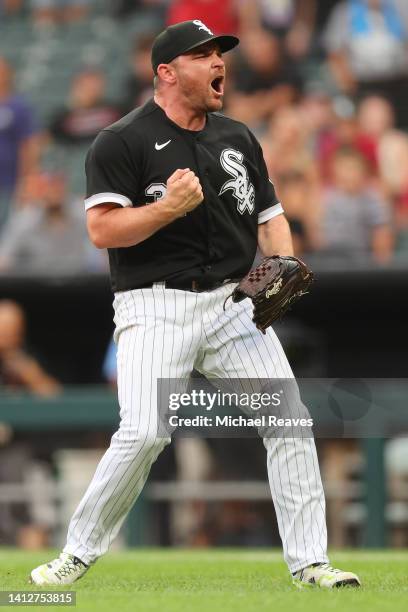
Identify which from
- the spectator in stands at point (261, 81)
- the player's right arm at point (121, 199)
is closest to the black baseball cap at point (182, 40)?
the player's right arm at point (121, 199)

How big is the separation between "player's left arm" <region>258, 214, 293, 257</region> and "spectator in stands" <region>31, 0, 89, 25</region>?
29.2ft

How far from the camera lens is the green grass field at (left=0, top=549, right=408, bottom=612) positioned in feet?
12.5

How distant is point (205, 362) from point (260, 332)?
0.21 meters

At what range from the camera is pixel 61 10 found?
1318 cm

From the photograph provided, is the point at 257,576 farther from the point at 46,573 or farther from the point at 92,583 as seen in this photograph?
the point at 46,573

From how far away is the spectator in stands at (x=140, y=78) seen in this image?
11.5 metres

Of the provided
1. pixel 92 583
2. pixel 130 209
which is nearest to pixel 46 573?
pixel 92 583

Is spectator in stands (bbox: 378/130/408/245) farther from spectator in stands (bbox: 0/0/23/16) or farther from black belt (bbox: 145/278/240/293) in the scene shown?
black belt (bbox: 145/278/240/293)

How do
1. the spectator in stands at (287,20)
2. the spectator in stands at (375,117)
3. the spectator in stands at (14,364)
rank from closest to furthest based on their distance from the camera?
the spectator in stands at (14,364)
the spectator in stands at (375,117)
the spectator in stands at (287,20)

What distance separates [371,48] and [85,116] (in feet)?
8.14

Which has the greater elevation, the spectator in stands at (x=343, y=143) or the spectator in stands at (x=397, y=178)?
the spectator in stands at (x=343, y=143)

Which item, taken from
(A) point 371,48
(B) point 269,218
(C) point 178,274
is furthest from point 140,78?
(C) point 178,274

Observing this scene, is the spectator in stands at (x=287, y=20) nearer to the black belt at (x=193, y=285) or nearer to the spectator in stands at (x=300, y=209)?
the spectator in stands at (x=300, y=209)

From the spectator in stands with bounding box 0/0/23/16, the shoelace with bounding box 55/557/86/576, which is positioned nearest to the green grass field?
the shoelace with bounding box 55/557/86/576
